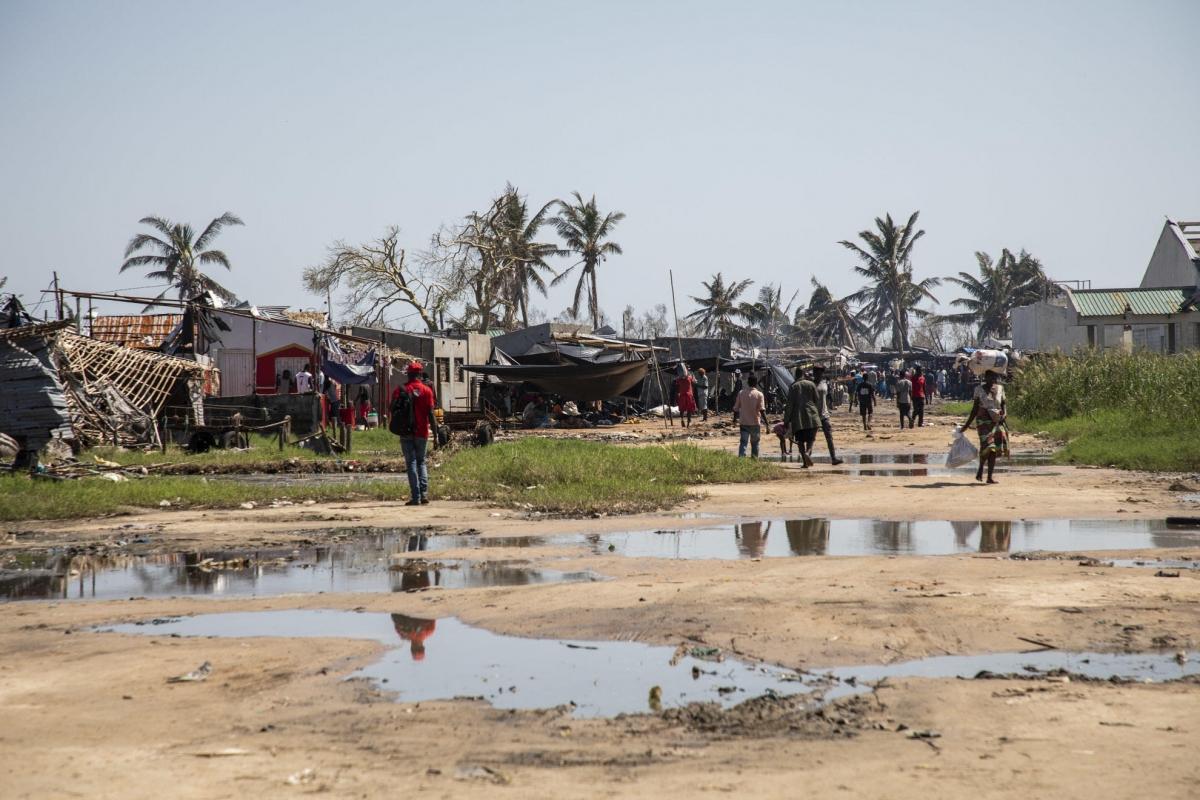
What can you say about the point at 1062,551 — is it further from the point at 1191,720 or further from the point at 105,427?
the point at 105,427

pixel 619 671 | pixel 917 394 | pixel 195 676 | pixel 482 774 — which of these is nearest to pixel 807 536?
pixel 619 671

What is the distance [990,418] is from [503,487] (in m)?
6.15

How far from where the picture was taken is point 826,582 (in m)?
7.55

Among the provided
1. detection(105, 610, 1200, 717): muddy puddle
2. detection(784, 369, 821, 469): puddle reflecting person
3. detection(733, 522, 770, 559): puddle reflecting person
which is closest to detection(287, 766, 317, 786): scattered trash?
detection(105, 610, 1200, 717): muddy puddle

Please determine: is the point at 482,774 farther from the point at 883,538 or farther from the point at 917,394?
the point at 917,394

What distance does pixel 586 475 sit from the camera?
48.1ft

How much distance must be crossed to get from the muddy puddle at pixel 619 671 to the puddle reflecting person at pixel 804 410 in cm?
1268

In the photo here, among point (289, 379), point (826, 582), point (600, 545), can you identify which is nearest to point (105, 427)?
point (289, 379)

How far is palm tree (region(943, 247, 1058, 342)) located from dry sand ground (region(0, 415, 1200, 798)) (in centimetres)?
7524

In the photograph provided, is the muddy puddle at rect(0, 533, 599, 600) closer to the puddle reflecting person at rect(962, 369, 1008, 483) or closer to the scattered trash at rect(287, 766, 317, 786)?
the scattered trash at rect(287, 766, 317, 786)

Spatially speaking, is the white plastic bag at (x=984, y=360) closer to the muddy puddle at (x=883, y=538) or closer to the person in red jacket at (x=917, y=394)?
the muddy puddle at (x=883, y=538)

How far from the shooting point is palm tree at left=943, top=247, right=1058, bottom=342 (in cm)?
7975

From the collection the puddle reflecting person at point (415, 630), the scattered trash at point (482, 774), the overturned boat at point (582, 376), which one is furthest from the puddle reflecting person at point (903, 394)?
the scattered trash at point (482, 774)

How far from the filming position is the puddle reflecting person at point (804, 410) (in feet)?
60.5
